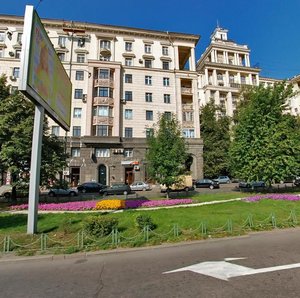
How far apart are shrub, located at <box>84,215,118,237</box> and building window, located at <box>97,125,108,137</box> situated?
30940 mm

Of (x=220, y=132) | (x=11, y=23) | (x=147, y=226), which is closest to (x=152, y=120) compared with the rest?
(x=220, y=132)

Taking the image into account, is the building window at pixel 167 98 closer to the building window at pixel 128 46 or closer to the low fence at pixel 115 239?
the building window at pixel 128 46

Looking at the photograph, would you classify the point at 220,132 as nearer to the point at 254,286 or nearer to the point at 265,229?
the point at 265,229

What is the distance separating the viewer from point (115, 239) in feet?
28.3

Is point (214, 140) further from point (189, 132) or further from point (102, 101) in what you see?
point (102, 101)

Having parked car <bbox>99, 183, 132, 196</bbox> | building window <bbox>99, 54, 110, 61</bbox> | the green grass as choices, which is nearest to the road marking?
the green grass

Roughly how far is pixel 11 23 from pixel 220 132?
139ft

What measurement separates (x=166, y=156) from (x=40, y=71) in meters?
13.0

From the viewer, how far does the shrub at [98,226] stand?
9.20 metres

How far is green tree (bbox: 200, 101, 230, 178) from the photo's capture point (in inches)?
1762

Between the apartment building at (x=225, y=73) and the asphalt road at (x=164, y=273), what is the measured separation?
52.6 m

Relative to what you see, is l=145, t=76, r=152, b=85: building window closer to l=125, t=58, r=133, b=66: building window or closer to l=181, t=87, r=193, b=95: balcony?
l=125, t=58, r=133, b=66: building window

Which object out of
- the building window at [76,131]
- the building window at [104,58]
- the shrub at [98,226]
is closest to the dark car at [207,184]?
the building window at [76,131]

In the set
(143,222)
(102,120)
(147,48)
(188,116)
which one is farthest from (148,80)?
(143,222)
